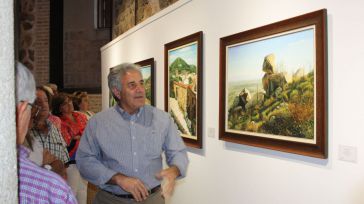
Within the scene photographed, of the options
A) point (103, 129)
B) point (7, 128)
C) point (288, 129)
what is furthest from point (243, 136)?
point (7, 128)

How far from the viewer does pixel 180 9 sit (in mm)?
4723

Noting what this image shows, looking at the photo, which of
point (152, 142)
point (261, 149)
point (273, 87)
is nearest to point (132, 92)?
point (152, 142)

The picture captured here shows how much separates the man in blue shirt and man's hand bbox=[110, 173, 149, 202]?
6 cm

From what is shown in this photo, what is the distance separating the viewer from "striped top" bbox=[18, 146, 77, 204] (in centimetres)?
98

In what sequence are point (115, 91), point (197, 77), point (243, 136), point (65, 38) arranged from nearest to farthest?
point (115, 91), point (243, 136), point (197, 77), point (65, 38)

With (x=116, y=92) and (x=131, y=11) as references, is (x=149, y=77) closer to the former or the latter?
(x=131, y=11)

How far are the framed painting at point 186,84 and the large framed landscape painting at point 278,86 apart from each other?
487mm

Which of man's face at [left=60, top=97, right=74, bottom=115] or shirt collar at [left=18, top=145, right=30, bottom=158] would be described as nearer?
shirt collar at [left=18, top=145, right=30, bottom=158]

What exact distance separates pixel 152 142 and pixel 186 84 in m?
1.90

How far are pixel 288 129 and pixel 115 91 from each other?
1238 mm

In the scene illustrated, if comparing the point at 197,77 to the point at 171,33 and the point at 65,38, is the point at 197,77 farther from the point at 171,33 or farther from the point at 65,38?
the point at 65,38

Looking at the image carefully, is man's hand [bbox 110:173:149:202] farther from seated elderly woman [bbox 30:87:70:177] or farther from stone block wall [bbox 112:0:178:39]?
stone block wall [bbox 112:0:178:39]

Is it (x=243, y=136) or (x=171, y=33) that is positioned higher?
(x=171, y=33)

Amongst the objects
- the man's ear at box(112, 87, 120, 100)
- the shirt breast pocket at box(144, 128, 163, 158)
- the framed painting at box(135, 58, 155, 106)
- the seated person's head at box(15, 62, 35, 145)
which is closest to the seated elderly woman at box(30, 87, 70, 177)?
the man's ear at box(112, 87, 120, 100)
